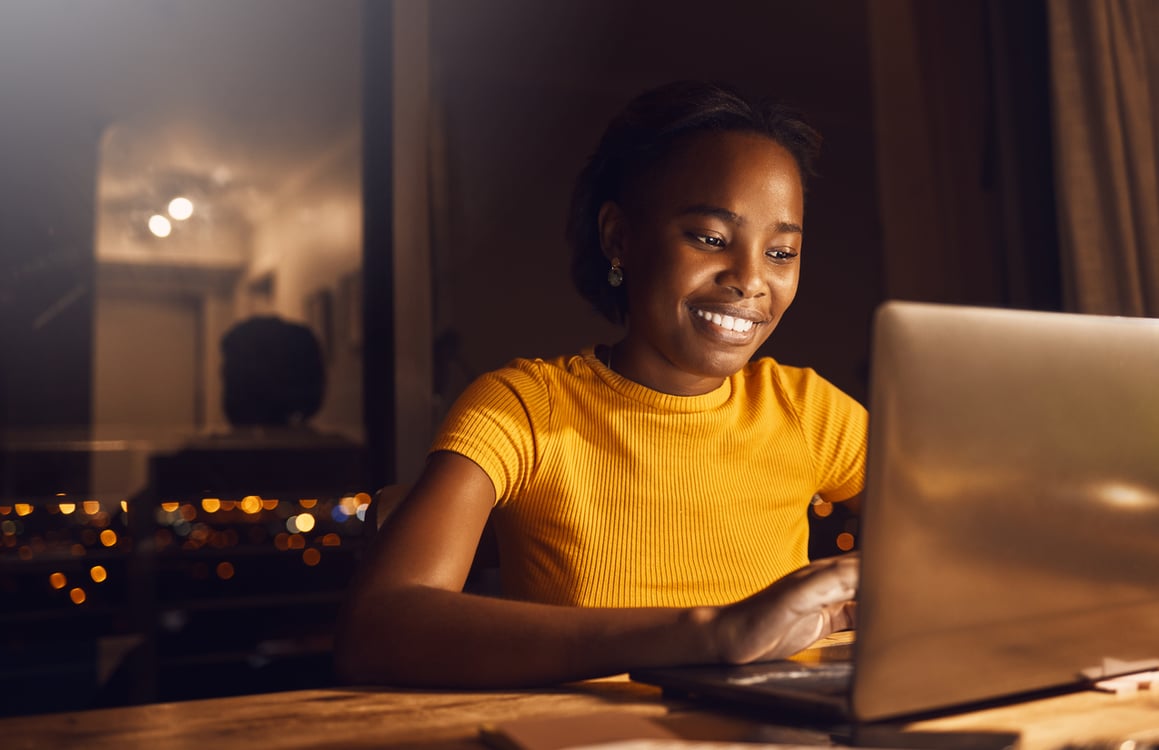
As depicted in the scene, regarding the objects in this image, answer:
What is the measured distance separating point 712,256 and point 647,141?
0.21 m

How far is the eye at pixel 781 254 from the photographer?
1.37m

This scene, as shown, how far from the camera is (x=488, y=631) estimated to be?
35.8 inches

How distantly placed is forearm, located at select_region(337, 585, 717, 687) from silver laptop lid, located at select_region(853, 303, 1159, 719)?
22 centimetres

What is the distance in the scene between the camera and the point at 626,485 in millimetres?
1338

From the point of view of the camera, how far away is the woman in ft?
4.24

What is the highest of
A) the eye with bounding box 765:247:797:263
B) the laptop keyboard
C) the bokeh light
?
the bokeh light

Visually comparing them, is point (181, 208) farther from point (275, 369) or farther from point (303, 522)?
point (303, 522)

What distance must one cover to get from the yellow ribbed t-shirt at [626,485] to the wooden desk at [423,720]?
41 cm

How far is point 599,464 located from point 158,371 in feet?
5.60

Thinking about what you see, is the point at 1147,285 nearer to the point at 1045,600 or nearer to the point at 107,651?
the point at 1045,600

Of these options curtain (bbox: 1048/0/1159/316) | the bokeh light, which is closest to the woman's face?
curtain (bbox: 1048/0/1159/316)

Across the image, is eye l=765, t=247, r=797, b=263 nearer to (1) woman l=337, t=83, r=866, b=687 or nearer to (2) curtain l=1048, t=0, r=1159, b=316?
(1) woman l=337, t=83, r=866, b=687

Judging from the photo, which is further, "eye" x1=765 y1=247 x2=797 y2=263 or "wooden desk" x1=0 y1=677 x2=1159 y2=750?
"eye" x1=765 y1=247 x2=797 y2=263

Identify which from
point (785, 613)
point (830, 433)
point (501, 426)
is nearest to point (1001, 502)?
point (785, 613)
